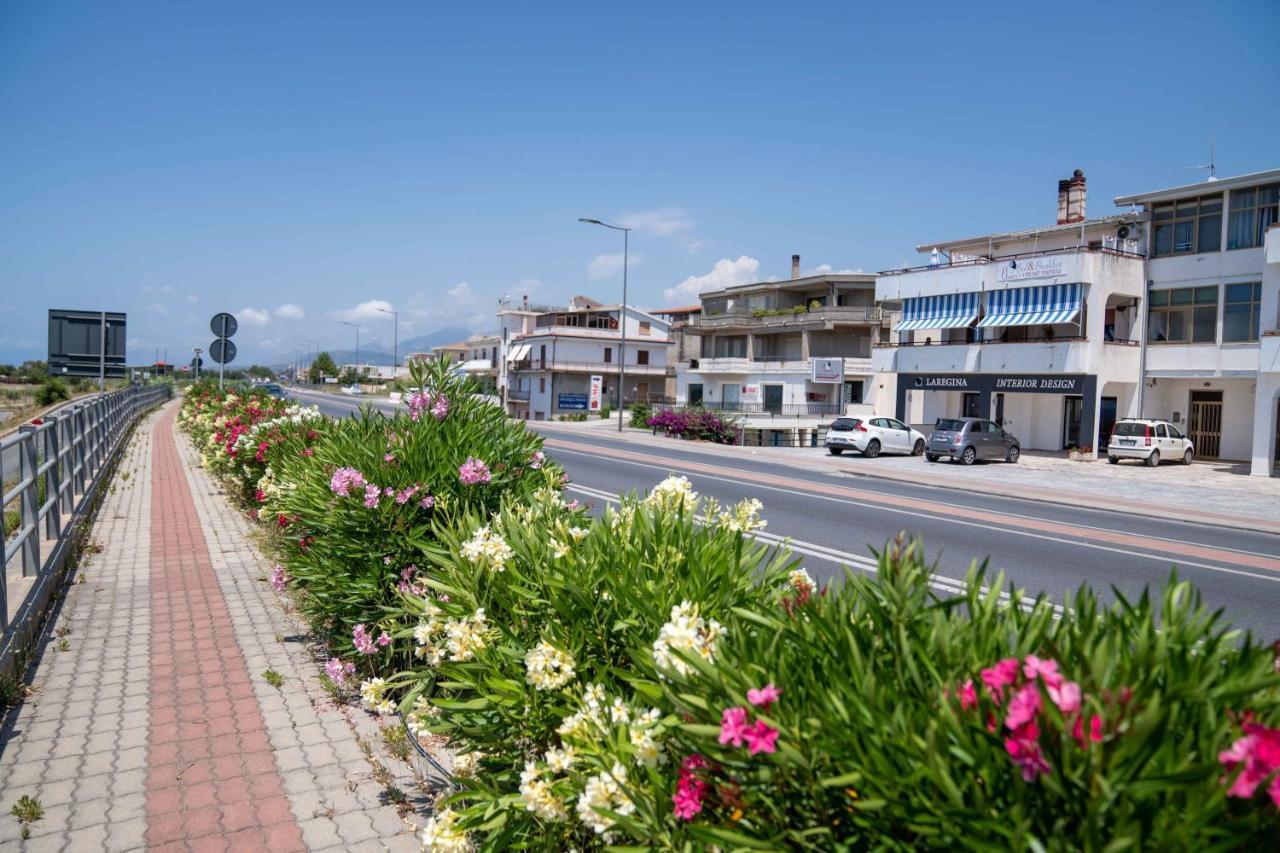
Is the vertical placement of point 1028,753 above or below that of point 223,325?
below

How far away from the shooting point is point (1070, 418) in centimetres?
3450

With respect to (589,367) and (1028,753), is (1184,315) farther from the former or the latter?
(589,367)

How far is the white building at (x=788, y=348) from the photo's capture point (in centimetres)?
5359

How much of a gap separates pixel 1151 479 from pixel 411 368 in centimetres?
2508

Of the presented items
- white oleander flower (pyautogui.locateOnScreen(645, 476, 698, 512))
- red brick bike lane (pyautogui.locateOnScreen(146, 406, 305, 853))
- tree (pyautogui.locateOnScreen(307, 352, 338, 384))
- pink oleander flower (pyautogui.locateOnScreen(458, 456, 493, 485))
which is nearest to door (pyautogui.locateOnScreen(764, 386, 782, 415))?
red brick bike lane (pyautogui.locateOnScreen(146, 406, 305, 853))

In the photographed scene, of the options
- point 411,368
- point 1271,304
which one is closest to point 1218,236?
point 1271,304

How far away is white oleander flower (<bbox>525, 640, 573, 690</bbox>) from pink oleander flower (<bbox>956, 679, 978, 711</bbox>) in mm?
1369

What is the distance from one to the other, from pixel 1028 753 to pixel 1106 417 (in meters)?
35.9

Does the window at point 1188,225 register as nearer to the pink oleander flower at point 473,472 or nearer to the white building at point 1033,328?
the white building at point 1033,328

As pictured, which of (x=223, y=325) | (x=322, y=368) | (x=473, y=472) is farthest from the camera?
(x=322, y=368)

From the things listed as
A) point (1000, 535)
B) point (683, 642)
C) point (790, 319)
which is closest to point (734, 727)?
point (683, 642)

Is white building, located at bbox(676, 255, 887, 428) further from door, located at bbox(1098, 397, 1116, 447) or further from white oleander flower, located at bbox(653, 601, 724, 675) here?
white oleander flower, located at bbox(653, 601, 724, 675)

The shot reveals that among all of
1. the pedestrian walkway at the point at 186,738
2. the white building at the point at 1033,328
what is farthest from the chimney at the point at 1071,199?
the pedestrian walkway at the point at 186,738

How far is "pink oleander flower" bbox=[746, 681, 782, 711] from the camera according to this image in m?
2.01
